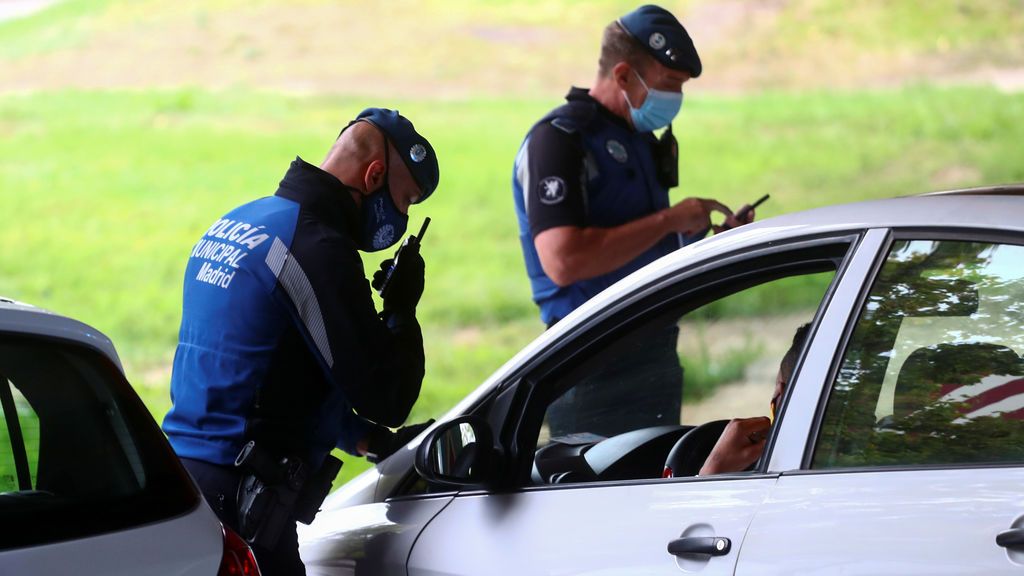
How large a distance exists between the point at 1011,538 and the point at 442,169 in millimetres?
14446

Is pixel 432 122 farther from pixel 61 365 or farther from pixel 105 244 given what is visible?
pixel 61 365

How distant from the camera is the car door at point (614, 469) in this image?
7.55 feet

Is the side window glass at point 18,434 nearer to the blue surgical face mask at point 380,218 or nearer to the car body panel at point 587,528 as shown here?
the car body panel at point 587,528

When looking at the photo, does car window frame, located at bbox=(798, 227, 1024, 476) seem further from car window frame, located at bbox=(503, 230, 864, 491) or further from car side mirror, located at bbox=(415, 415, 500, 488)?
car side mirror, located at bbox=(415, 415, 500, 488)

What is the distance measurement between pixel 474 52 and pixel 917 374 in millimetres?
17860

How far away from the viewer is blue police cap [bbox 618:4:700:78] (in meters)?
4.18

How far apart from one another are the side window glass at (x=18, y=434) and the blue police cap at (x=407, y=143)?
102 cm

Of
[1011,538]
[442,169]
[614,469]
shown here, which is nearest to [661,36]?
[614,469]

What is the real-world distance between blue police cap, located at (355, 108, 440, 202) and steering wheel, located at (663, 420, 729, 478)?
2.82 feet

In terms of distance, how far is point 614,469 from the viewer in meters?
2.85

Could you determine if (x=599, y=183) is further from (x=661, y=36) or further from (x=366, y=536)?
(x=366, y=536)

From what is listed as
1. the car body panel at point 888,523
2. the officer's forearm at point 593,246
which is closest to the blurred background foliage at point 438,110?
the officer's forearm at point 593,246


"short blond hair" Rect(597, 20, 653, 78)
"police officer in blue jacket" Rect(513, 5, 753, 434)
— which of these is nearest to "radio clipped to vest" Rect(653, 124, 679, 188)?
"police officer in blue jacket" Rect(513, 5, 753, 434)

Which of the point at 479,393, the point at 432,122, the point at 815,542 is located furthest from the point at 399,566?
the point at 432,122
